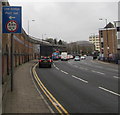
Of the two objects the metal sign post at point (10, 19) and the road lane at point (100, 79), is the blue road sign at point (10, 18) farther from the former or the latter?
the road lane at point (100, 79)

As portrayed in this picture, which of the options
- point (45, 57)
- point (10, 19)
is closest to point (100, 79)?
point (10, 19)

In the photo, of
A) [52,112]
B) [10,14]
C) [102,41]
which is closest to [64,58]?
[102,41]

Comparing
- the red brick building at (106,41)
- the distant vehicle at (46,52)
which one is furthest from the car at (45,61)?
the red brick building at (106,41)

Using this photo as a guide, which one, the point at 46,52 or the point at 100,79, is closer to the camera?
the point at 100,79

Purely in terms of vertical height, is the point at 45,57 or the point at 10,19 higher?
the point at 10,19

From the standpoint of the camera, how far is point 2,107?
22.7 ft

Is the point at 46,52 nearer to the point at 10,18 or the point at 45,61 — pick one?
the point at 45,61

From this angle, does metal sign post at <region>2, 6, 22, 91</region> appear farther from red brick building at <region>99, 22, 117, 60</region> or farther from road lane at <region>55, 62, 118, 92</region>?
red brick building at <region>99, 22, 117, 60</region>

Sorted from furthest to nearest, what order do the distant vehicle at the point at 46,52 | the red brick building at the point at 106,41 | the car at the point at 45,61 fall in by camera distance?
the red brick building at the point at 106,41 < the distant vehicle at the point at 46,52 < the car at the point at 45,61

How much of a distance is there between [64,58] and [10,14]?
46.8 metres

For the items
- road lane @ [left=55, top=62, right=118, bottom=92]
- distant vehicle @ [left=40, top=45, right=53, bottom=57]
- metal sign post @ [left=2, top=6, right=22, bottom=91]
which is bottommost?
road lane @ [left=55, top=62, right=118, bottom=92]

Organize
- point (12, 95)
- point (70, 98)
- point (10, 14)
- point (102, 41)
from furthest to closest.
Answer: point (102, 41) < point (10, 14) < point (12, 95) < point (70, 98)

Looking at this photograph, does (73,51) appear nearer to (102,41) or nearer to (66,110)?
(102,41)

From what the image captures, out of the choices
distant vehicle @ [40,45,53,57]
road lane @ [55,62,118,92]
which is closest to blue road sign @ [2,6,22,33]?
road lane @ [55,62,118,92]
